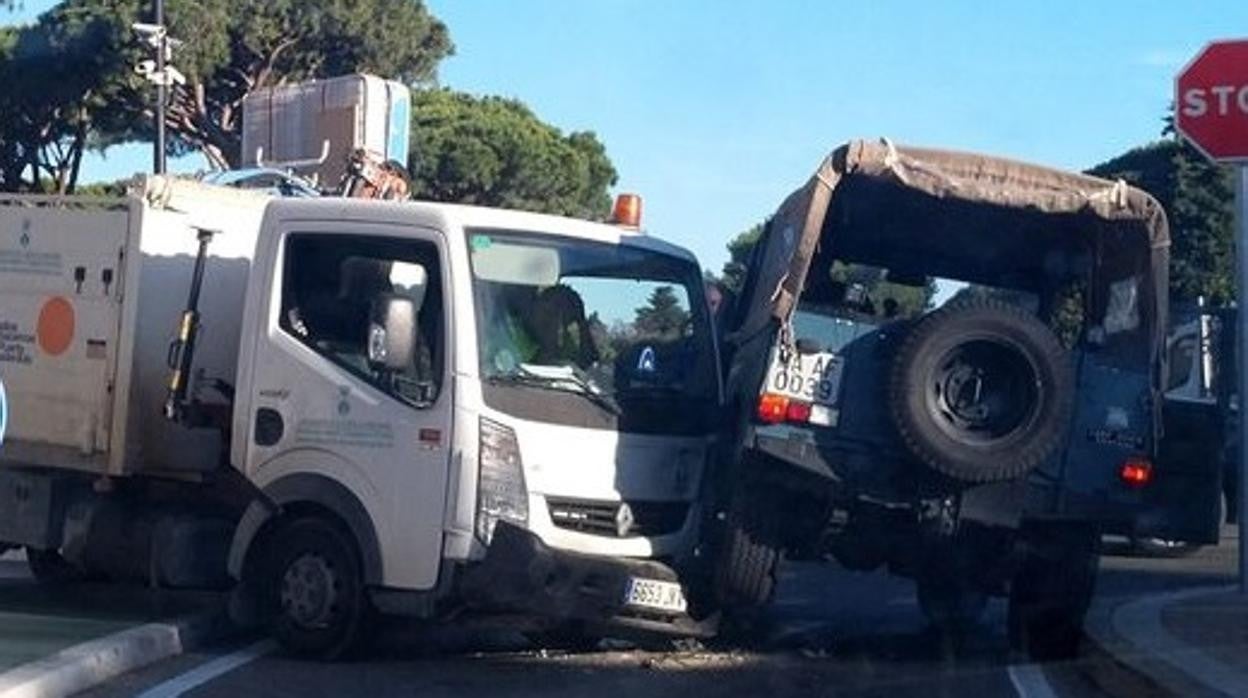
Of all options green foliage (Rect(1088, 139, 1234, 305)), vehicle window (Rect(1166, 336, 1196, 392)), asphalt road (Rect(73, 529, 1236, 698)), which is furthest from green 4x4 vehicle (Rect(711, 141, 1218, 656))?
green foliage (Rect(1088, 139, 1234, 305))

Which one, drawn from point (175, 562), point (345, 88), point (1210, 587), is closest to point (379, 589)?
point (175, 562)

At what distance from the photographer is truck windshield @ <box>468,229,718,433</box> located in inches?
454

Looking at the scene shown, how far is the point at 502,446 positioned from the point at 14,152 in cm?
3066

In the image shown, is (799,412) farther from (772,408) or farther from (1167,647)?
(1167,647)

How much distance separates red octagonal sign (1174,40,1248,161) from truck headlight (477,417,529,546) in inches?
190

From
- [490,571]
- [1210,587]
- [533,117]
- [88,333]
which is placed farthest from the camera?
[533,117]

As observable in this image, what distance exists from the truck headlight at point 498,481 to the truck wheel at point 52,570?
164 inches

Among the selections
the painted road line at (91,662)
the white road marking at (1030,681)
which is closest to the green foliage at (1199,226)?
the white road marking at (1030,681)

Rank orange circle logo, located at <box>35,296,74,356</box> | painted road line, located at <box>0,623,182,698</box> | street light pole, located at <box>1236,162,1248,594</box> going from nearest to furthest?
painted road line, located at <box>0,623,182,698</box>, orange circle logo, located at <box>35,296,74,356</box>, street light pole, located at <box>1236,162,1248,594</box>

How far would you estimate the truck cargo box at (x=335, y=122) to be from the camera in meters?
17.1

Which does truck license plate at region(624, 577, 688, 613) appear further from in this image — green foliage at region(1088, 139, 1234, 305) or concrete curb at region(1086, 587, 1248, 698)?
green foliage at region(1088, 139, 1234, 305)

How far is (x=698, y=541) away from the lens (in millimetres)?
12172

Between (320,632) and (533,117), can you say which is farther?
(533,117)

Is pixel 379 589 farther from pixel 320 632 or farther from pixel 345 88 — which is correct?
pixel 345 88
